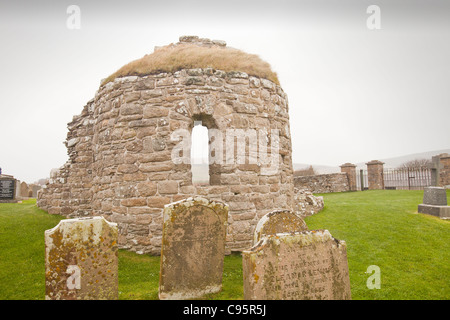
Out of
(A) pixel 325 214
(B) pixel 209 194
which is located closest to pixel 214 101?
(B) pixel 209 194

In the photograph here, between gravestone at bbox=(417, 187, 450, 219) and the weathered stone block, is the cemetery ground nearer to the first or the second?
gravestone at bbox=(417, 187, 450, 219)

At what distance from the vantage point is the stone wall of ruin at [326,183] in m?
18.8

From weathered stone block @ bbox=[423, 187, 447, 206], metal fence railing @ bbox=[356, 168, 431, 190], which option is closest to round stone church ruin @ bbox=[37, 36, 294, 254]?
weathered stone block @ bbox=[423, 187, 447, 206]

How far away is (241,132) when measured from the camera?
6.35 metres

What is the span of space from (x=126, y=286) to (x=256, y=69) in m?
5.40

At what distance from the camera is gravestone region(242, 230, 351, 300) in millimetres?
3199

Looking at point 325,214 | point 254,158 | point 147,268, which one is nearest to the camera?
point 147,268

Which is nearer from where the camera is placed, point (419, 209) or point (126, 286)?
point (126, 286)

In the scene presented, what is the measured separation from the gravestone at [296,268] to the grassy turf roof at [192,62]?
4.50m

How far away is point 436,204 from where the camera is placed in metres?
8.80

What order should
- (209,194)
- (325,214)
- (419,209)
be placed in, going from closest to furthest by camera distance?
1. (209,194)
2. (419,209)
3. (325,214)

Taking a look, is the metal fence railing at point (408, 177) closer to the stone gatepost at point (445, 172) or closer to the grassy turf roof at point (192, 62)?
the stone gatepost at point (445, 172)
